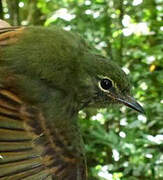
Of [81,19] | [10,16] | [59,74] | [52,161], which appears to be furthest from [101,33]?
[52,161]

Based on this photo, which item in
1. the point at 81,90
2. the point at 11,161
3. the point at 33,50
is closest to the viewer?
the point at 11,161

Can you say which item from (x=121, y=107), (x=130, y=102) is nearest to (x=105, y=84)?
(x=130, y=102)

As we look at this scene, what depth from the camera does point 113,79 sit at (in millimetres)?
3939

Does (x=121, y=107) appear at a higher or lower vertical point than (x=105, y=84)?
higher

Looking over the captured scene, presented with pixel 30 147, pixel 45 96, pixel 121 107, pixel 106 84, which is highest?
pixel 121 107

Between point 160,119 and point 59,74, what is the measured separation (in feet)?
6.34

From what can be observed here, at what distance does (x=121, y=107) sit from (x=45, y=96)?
6.07ft

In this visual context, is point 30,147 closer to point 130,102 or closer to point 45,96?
point 45,96

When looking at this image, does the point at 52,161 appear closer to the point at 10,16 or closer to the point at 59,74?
the point at 59,74

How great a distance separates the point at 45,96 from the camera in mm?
3572

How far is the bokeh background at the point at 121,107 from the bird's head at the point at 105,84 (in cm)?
67

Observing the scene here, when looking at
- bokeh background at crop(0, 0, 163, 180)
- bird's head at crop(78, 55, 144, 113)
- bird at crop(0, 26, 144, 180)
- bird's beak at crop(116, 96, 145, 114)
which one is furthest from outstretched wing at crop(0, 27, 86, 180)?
bokeh background at crop(0, 0, 163, 180)

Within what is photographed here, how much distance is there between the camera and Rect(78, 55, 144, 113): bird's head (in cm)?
391

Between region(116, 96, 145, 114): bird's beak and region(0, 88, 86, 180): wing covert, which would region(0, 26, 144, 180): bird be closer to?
region(0, 88, 86, 180): wing covert
